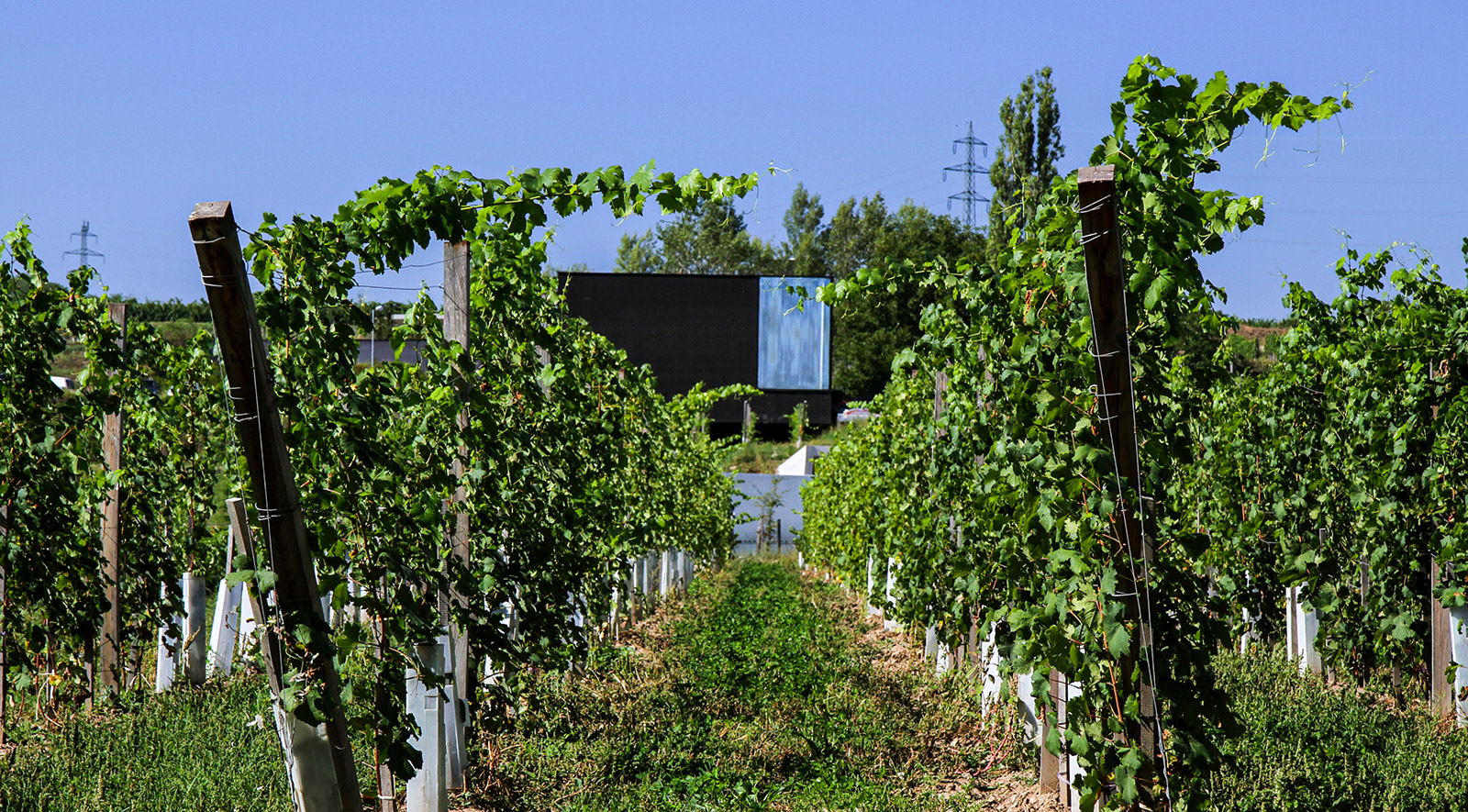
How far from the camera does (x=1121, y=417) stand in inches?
118

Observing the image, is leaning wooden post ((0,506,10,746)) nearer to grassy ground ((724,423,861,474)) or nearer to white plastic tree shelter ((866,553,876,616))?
white plastic tree shelter ((866,553,876,616))

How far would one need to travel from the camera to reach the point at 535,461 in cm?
512

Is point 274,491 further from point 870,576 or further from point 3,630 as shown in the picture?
point 870,576

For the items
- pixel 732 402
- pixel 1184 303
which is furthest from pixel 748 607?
pixel 732 402

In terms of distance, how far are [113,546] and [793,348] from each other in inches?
1148

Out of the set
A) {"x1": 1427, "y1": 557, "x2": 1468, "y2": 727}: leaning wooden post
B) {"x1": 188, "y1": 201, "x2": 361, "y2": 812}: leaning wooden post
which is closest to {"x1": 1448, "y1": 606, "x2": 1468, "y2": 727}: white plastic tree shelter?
{"x1": 1427, "y1": 557, "x2": 1468, "y2": 727}: leaning wooden post

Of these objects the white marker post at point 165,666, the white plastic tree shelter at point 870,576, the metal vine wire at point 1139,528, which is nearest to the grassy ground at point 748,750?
the white marker post at point 165,666

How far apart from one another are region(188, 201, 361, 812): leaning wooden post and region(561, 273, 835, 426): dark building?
1233 inches

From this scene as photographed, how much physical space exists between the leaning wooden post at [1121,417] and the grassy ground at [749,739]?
1.34m

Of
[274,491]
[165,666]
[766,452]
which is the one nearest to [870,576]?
[165,666]

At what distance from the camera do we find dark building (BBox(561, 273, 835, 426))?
113 feet

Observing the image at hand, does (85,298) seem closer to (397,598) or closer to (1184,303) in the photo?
(397,598)

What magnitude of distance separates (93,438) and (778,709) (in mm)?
3759

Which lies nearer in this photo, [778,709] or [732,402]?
[778,709]
